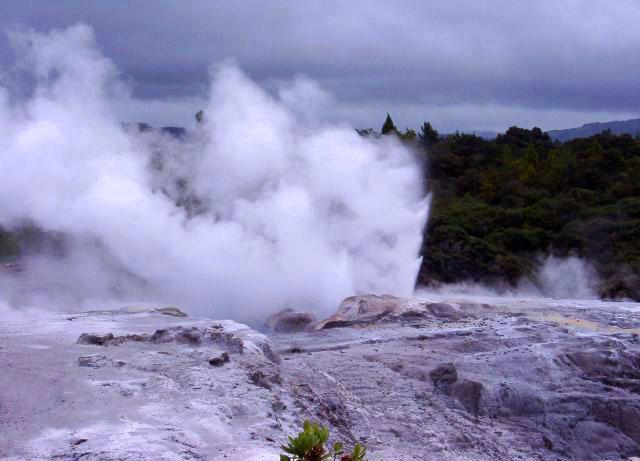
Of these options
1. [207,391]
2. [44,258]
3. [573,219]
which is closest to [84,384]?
[207,391]

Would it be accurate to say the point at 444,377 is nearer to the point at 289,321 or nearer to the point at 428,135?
the point at 289,321

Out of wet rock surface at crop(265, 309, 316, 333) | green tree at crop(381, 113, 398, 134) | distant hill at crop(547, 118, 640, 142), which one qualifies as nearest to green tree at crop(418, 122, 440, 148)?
green tree at crop(381, 113, 398, 134)

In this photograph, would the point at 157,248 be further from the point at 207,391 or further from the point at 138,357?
the point at 207,391

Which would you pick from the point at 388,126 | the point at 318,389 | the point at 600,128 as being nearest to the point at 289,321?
the point at 318,389

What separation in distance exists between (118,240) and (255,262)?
277cm

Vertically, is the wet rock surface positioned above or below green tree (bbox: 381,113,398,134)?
below

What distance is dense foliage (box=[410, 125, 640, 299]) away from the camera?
79.3 ft

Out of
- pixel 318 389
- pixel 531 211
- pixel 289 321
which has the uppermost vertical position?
pixel 531 211

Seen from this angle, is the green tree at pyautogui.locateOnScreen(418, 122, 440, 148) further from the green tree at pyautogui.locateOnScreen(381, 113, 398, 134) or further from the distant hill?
the distant hill

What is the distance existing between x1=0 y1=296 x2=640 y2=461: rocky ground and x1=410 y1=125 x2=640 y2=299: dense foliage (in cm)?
1068

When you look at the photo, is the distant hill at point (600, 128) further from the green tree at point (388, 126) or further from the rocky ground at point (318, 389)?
the rocky ground at point (318, 389)

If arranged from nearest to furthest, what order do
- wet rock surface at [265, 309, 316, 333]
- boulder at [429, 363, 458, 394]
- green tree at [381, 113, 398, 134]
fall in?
boulder at [429, 363, 458, 394] → wet rock surface at [265, 309, 316, 333] → green tree at [381, 113, 398, 134]

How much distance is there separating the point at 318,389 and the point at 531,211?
70.9 ft

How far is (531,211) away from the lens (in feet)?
95.8
